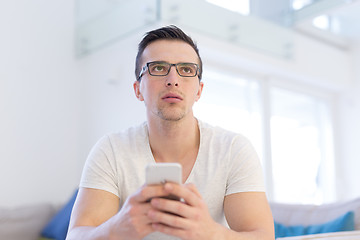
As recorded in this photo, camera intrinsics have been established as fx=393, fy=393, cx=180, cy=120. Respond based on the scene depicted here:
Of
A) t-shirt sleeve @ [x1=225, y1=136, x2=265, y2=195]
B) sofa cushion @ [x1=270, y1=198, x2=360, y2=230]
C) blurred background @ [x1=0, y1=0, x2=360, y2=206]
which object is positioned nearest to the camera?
t-shirt sleeve @ [x1=225, y1=136, x2=265, y2=195]

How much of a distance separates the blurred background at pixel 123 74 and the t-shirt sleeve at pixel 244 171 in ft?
5.84

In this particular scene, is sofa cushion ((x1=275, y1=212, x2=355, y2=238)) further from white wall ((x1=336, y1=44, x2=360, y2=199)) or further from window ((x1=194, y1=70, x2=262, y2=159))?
white wall ((x1=336, y1=44, x2=360, y2=199))

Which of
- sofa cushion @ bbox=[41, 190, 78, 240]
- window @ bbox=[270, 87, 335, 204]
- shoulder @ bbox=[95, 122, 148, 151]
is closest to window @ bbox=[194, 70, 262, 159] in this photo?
window @ bbox=[270, 87, 335, 204]

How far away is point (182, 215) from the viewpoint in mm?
1006

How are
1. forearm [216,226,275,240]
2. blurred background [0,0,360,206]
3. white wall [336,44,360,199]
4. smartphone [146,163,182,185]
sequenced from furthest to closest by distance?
1. white wall [336,44,360,199]
2. blurred background [0,0,360,206]
3. forearm [216,226,275,240]
4. smartphone [146,163,182,185]

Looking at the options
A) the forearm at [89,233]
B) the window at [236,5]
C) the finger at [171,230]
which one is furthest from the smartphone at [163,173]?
the window at [236,5]

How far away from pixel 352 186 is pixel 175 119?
167 inches

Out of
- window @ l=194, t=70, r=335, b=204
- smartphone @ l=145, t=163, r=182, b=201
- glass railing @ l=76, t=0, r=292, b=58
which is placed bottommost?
smartphone @ l=145, t=163, r=182, b=201

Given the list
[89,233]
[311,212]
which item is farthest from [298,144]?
[89,233]

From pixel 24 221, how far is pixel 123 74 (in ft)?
4.65

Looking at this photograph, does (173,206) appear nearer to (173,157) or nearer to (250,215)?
(250,215)

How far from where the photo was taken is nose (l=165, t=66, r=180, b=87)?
1433 millimetres

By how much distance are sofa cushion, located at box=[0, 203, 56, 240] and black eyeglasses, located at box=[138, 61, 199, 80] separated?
6.71 feet

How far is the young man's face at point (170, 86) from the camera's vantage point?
4.72 ft
